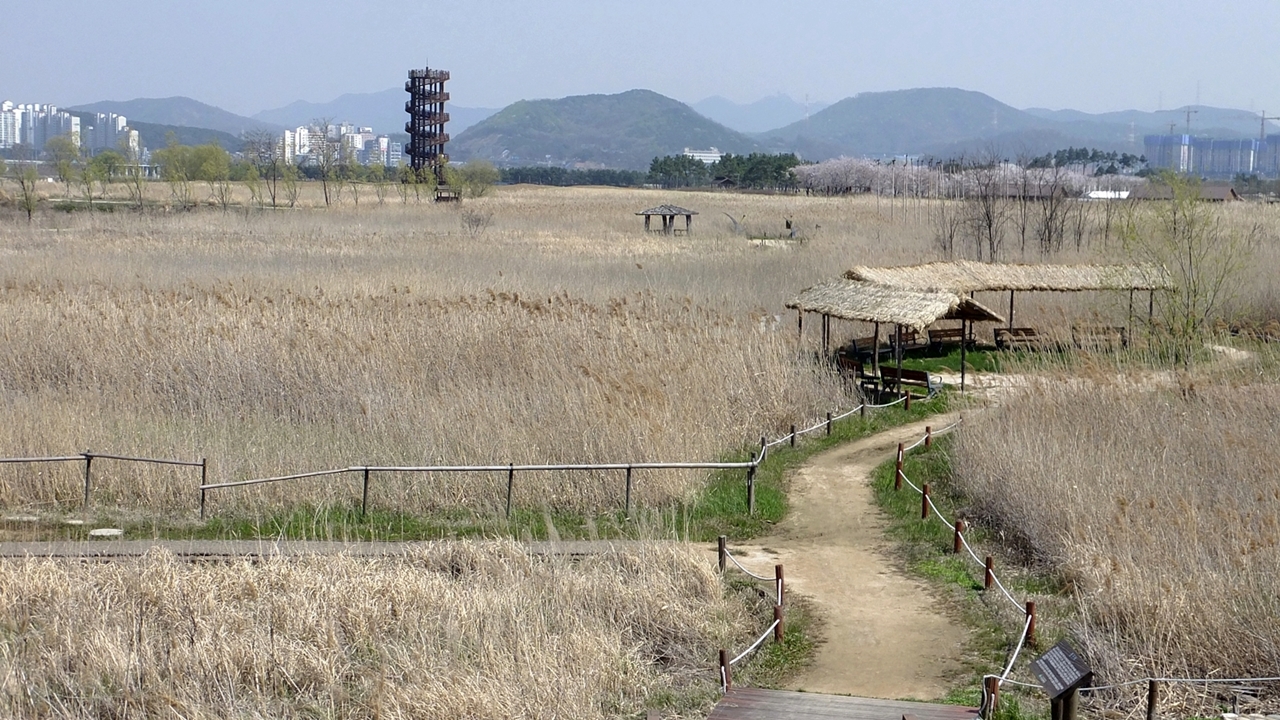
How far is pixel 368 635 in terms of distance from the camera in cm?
998

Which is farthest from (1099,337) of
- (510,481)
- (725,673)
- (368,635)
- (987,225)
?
(987,225)

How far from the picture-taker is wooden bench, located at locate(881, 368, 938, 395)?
19.3m

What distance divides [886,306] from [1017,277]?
17.6 feet

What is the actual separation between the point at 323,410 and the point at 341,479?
3.51m

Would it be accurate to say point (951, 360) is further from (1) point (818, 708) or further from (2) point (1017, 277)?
(1) point (818, 708)

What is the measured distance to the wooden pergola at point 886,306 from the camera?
1970 centimetres

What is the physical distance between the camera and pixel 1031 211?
43.1 meters

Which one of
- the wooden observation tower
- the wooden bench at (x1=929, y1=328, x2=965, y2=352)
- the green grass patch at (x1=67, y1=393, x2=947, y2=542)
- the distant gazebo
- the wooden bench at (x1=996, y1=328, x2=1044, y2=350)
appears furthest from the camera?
the wooden observation tower

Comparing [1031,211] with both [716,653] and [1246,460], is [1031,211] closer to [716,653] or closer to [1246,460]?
[1246,460]

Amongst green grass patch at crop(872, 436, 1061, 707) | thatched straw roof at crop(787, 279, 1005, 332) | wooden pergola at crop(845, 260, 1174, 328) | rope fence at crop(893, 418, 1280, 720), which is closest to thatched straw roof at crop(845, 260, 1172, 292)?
wooden pergola at crop(845, 260, 1174, 328)

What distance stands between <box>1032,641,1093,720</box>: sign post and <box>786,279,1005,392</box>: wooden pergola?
41.2ft

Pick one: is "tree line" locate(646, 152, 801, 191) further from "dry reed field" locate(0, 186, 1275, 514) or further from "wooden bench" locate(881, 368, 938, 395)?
"wooden bench" locate(881, 368, 938, 395)

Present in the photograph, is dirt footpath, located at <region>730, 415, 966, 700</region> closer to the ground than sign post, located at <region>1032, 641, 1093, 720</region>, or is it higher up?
closer to the ground

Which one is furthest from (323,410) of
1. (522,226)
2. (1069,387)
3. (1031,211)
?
(522,226)
